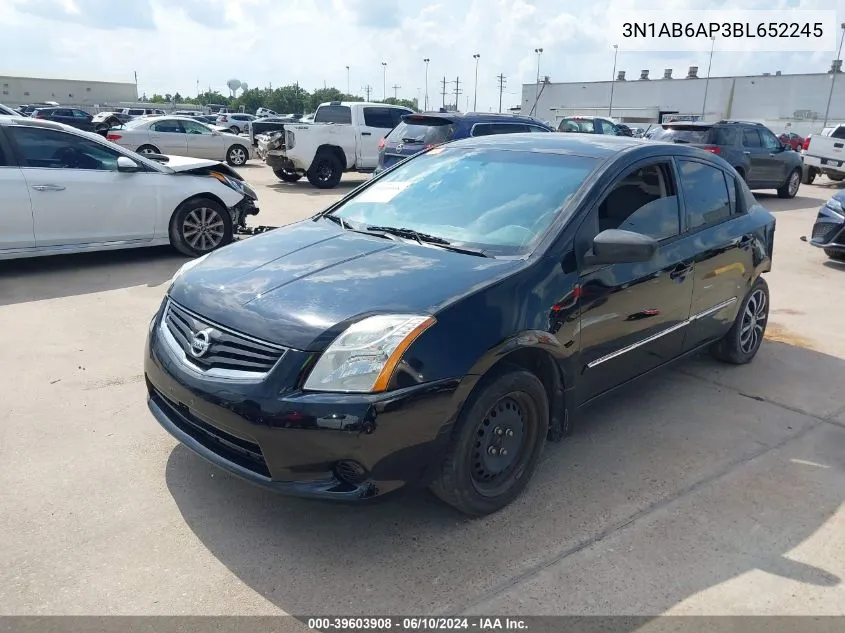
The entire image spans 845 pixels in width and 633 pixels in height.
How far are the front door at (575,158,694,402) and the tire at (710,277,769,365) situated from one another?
0.98 m

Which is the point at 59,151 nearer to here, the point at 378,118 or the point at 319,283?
the point at 319,283

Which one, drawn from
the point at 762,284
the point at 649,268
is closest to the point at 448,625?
the point at 649,268

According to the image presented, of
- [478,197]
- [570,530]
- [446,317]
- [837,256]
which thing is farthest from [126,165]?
[837,256]

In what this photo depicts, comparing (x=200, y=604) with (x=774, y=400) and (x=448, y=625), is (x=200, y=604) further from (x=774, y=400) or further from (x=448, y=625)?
(x=774, y=400)

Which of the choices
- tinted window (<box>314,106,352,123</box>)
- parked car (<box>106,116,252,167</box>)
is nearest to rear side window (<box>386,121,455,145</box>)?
tinted window (<box>314,106,352,123</box>)

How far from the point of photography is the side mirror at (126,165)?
7250 millimetres

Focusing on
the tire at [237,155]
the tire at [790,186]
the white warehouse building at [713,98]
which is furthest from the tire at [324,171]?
the white warehouse building at [713,98]

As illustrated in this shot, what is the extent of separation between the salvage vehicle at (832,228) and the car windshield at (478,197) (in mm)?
6464

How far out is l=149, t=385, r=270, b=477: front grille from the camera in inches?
108

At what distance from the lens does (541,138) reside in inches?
168

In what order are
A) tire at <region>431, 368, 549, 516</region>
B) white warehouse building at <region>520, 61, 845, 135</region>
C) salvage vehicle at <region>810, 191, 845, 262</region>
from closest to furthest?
1. tire at <region>431, 368, 549, 516</region>
2. salvage vehicle at <region>810, 191, 845, 262</region>
3. white warehouse building at <region>520, 61, 845, 135</region>

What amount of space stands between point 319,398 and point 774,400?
348cm

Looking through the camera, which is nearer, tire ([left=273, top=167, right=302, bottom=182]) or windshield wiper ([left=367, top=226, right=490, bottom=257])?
windshield wiper ([left=367, top=226, right=490, bottom=257])

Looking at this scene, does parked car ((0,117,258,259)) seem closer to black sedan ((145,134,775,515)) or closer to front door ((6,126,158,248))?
front door ((6,126,158,248))
